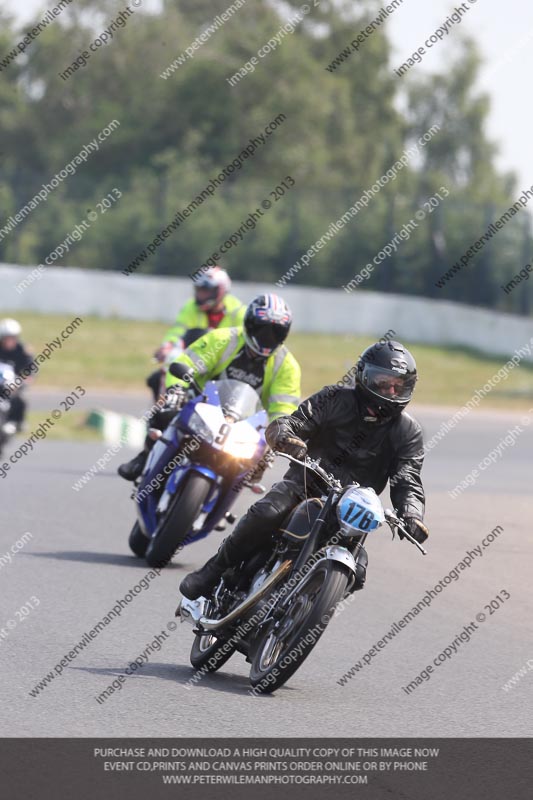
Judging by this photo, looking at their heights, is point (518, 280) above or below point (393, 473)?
below

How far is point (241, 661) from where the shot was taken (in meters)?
7.93

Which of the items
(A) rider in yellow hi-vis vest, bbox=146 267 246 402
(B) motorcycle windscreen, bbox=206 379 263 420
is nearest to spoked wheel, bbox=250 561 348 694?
(B) motorcycle windscreen, bbox=206 379 263 420

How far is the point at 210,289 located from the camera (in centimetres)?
1390

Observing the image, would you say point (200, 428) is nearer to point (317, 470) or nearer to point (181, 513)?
point (181, 513)

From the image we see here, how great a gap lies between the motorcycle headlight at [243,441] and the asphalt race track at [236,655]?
895 mm

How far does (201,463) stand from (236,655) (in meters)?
2.35

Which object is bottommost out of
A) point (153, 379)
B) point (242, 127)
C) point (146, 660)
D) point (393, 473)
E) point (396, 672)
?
point (242, 127)

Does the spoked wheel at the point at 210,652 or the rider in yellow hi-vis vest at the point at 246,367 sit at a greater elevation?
the spoked wheel at the point at 210,652

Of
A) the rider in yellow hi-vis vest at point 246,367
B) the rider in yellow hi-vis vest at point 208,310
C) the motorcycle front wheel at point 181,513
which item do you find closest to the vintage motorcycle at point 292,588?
the motorcycle front wheel at point 181,513

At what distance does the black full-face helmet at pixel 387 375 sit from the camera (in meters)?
7.23
